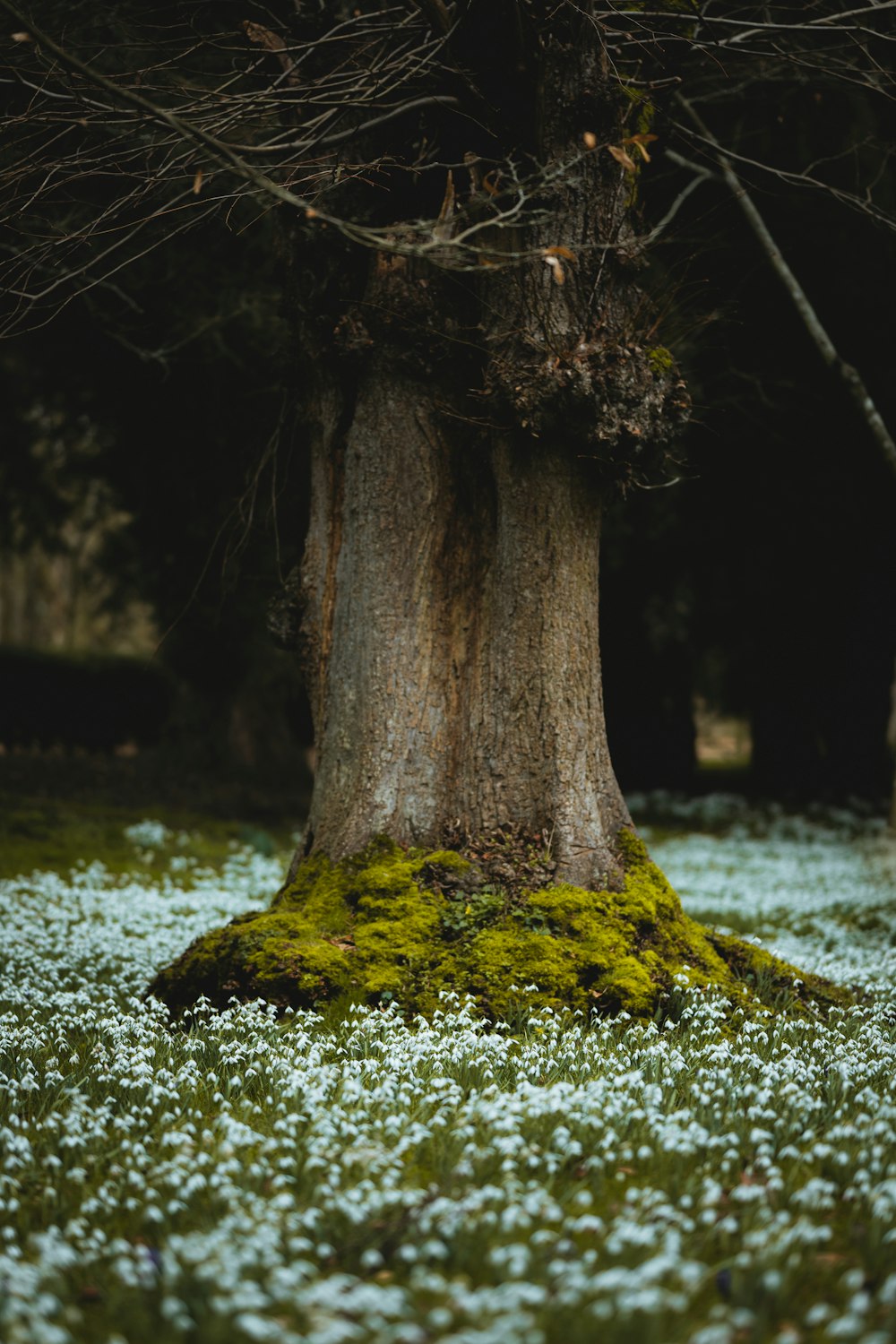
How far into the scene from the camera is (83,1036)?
223 inches

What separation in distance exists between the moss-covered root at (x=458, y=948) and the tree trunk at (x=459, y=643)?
0.26 metres

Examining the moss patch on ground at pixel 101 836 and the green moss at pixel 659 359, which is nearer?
the green moss at pixel 659 359

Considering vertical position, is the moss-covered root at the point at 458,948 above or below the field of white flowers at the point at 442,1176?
above

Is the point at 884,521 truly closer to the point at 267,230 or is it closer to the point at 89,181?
the point at 267,230

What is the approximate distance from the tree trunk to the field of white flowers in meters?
1.42

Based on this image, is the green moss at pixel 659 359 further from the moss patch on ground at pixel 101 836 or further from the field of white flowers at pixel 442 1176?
the moss patch on ground at pixel 101 836

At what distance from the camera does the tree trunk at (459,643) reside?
6.57 metres

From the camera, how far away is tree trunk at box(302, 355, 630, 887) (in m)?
6.57

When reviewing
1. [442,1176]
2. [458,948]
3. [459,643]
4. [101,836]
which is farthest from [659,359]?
[101,836]

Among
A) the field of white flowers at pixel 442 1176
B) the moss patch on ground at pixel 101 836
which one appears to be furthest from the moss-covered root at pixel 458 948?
the moss patch on ground at pixel 101 836

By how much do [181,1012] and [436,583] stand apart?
307cm

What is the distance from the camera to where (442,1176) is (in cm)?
370

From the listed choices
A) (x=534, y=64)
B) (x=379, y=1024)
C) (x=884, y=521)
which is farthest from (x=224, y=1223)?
(x=884, y=521)

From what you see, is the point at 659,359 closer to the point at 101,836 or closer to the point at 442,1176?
the point at 442,1176
